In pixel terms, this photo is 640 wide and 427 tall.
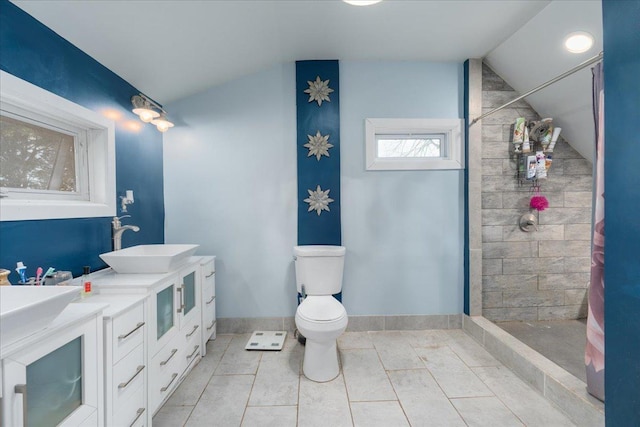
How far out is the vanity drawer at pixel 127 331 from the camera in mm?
1199

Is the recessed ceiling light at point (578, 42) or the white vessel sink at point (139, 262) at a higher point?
the recessed ceiling light at point (578, 42)

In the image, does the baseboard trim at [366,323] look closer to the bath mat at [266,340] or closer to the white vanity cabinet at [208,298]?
the bath mat at [266,340]

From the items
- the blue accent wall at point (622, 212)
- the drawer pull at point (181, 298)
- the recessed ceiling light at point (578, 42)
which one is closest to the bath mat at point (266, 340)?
the drawer pull at point (181, 298)

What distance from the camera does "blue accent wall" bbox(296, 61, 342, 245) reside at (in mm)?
2572

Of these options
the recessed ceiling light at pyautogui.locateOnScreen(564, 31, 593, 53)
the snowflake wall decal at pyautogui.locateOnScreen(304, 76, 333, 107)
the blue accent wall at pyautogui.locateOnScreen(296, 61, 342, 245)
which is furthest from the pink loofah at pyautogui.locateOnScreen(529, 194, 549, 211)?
the snowflake wall decal at pyautogui.locateOnScreen(304, 76, 333, 107)

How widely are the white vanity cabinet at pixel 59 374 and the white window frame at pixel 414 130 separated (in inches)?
86.7

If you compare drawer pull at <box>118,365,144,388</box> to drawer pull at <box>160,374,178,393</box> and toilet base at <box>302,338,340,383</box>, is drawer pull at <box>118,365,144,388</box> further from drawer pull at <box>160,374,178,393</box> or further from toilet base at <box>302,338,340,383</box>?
toilet base at <box>302,338,340,383</box>

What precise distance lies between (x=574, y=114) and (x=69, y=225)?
3.65 metres

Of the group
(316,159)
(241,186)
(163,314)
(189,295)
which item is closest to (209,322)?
(189,295)

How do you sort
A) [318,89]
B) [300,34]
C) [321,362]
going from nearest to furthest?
1. [321,362]
2. [300,34]
3. [318,89]

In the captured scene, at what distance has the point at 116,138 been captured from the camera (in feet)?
6.57

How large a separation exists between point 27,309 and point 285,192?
1.96 meters

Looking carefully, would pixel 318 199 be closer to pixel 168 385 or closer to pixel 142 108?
pixel 142 108

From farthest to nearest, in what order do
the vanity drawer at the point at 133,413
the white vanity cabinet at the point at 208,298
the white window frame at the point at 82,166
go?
the white vanity cabinet at the point at 208,298 → the white window frame at the point at 82,166 → the vanity drawer at the point at 133,413
